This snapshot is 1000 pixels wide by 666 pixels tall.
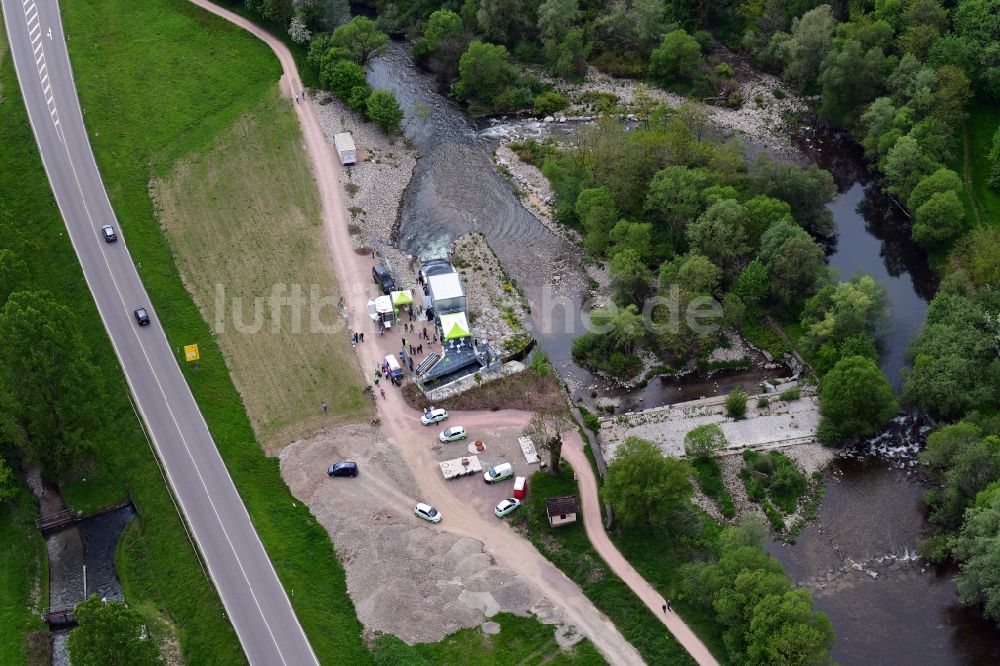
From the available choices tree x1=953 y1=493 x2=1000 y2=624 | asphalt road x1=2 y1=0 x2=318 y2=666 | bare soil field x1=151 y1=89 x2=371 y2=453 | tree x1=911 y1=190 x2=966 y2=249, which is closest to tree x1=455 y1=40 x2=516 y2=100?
bare soil field x1=151 y1=89 x2=371 y2=453

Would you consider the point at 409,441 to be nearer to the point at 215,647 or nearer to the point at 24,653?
the point at 215,647

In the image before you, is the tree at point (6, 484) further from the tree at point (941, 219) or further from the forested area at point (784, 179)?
the tree at point (941, 219)

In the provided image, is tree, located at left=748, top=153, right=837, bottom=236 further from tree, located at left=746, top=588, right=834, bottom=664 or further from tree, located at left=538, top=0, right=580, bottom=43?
tree, located at left=746, top=588, right=834, bottom=664

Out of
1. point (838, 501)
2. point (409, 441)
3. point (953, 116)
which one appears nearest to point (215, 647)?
point (409, 441)

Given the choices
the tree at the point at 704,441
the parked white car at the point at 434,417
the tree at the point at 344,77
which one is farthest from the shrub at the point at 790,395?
the tree at the point at 344,77

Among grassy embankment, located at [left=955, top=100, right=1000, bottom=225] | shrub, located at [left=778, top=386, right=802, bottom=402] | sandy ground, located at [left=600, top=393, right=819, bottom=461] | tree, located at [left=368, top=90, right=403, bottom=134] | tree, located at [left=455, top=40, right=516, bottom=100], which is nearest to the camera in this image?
A: sandy ground, located at [left=600, top=393, right=819, bottom=461]
